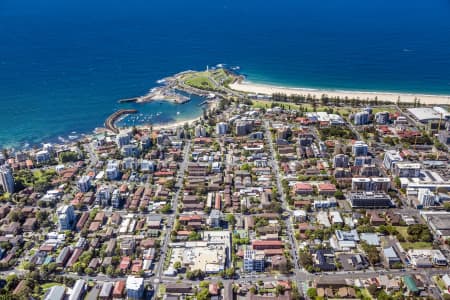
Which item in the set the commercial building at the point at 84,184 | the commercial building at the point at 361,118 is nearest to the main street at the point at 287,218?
the commercial building at the point at 361,118

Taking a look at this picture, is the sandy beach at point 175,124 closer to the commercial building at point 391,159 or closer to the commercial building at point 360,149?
the commercial building at point 360,149

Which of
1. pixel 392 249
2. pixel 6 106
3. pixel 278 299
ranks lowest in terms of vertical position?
pixel 278 299

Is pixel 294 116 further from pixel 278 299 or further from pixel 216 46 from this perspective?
pixel 216 46

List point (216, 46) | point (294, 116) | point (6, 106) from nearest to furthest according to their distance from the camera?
point (294, 116), point (6, 106), point (216, 46)

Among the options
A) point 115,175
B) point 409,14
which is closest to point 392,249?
point 115,175

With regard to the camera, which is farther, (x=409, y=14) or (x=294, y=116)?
(x=409, y=14)

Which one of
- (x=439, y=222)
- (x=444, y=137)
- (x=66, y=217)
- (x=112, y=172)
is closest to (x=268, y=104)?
(x=444, y=137)

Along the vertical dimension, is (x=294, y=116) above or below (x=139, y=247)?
above

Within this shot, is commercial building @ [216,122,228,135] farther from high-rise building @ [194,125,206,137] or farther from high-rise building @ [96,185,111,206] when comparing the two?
high-rise building @ [96,185,111,206]
